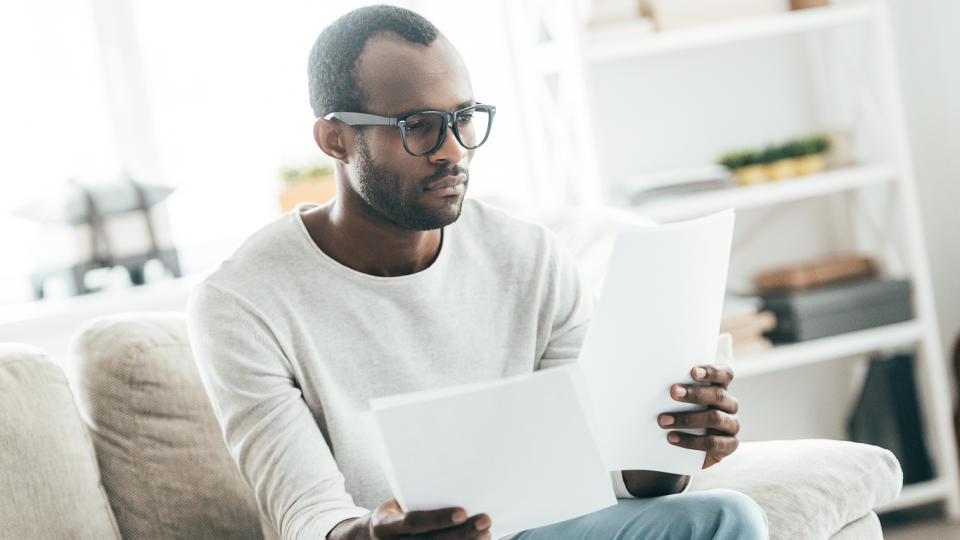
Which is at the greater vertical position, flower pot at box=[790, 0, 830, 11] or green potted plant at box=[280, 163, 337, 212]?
flower pot at box=[790, 0, 830, 11]

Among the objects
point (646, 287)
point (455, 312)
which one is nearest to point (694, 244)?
point (646, 287)

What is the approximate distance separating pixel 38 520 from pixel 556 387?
87 cm

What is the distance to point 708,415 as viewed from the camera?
1.22m

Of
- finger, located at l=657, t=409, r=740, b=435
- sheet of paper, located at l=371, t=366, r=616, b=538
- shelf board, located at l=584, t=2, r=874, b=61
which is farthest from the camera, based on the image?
shelf board, located at l=584, t=2, r=874, b=61

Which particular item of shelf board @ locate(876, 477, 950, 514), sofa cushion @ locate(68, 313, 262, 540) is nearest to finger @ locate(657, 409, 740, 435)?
sofa cushion @ locate(68, 313, 262, 540)

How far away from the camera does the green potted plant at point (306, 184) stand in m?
2.58

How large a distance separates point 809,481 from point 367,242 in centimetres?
70

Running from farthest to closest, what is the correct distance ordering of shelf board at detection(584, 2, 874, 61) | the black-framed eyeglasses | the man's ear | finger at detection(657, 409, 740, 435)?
shelf board at detection(584, 2, 874, 61) < the man's ear < the black-framed eyeglasses < finger at detection(657, 409, 740, 435)

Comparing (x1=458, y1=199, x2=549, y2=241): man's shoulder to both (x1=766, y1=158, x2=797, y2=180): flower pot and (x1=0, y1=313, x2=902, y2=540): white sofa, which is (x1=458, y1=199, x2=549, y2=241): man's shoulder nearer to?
(x1=0, y1=313, x2=902, y2=540): white sofa

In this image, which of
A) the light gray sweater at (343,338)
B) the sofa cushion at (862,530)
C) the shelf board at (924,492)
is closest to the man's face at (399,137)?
the light gray sweater at (343,338)

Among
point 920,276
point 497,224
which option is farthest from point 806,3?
point 497,224

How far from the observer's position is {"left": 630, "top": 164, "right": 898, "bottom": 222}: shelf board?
2492mm

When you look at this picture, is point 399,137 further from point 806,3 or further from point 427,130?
point 806,3

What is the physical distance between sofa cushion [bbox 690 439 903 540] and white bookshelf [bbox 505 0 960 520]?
0.99m
